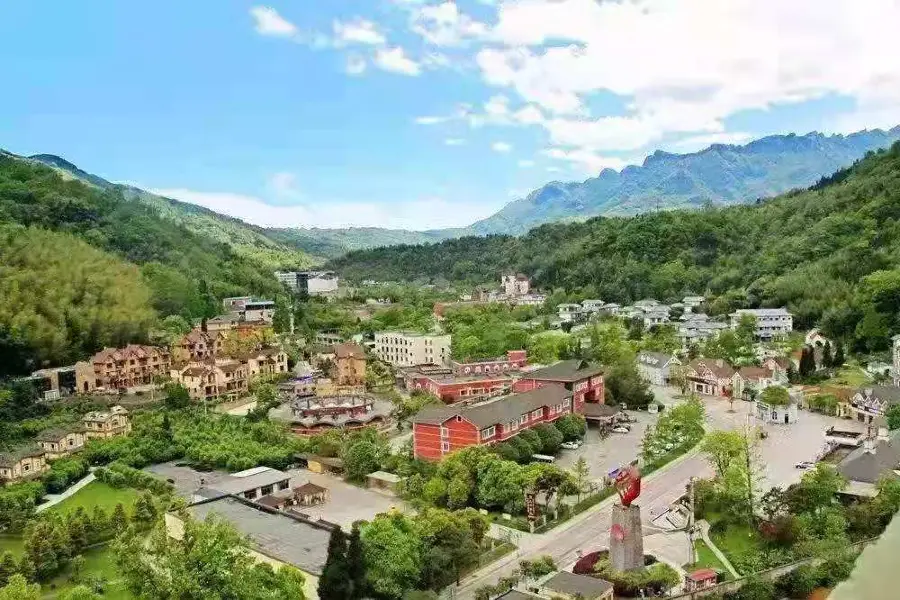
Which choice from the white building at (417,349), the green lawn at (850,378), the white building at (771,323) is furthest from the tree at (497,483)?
the white building at (771,323)

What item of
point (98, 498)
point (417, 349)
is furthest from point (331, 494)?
point (417, 349)

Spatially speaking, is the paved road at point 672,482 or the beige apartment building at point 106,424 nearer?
the paved road at point 672,482

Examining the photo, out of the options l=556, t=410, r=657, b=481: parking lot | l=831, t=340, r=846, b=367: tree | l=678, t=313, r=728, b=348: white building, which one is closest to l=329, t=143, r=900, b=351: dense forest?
l=831, t=340, r=846, b=367: tree

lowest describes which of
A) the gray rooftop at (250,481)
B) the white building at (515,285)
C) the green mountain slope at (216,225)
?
the gray rooftop at (250,481)

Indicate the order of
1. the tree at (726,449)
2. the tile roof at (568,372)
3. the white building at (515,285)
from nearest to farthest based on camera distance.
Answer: the tree at (726,449) → the tile roof at (568,372) → the white building at (515,285)

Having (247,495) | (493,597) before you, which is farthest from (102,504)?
(493,597)

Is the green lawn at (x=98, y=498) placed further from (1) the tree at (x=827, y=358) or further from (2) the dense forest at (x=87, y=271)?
(1) the tree at (x=827, y=358)

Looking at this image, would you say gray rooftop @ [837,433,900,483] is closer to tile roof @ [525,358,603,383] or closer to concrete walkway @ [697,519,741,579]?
concrete walkway @ [697,519,741,579]
